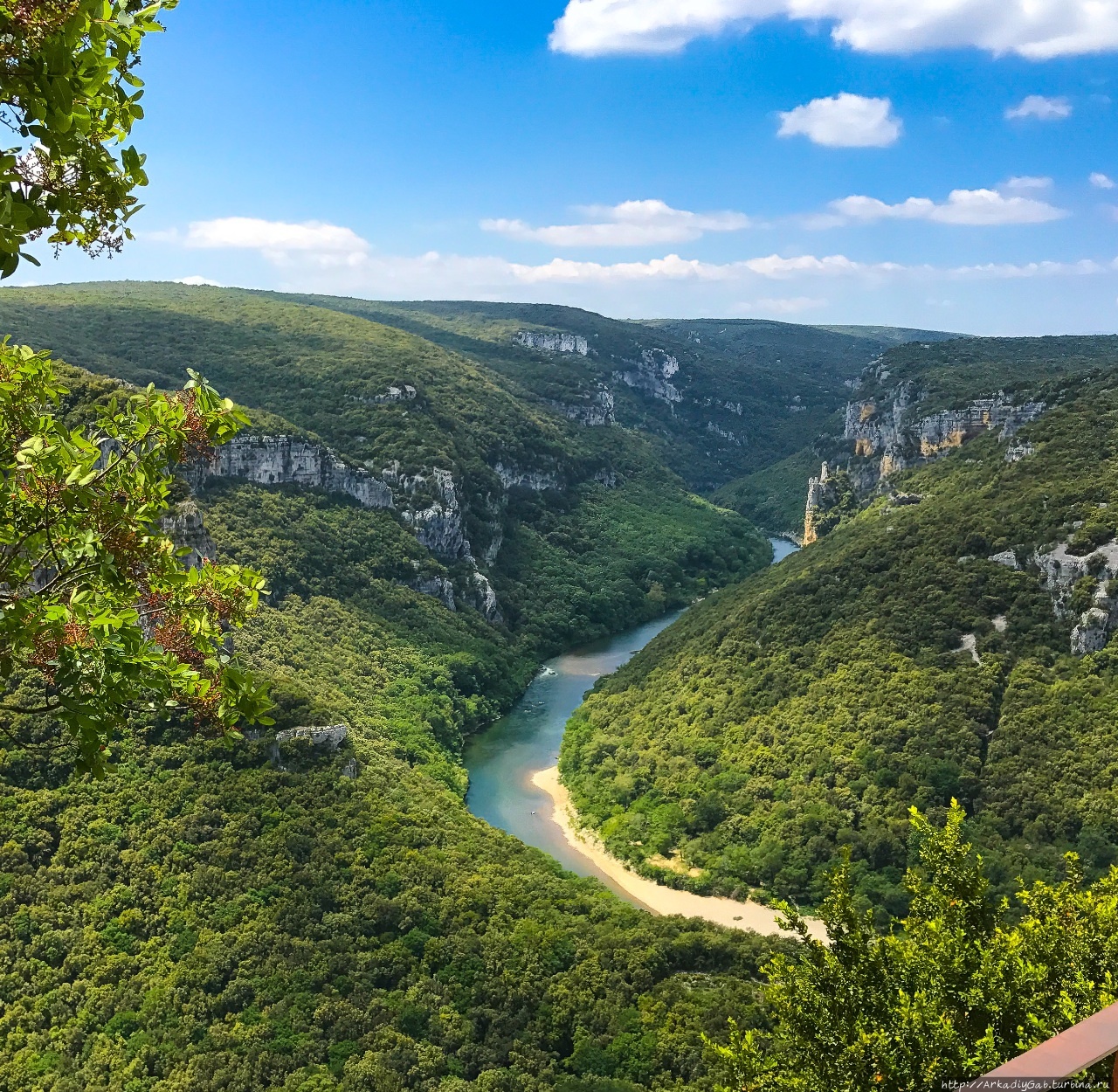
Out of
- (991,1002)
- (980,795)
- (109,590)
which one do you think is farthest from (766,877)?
(109,590)

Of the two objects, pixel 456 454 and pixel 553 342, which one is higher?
pixel 553 342

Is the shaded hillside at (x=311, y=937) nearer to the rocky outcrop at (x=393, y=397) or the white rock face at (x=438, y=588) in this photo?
the white rock face at (x=438, y=588)

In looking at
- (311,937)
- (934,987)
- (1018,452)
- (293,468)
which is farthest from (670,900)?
(293,468)

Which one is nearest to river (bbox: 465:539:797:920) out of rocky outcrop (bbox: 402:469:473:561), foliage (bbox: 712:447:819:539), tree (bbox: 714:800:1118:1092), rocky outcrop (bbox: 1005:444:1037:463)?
rocky outcrop (bbox: 402:469:473:561)

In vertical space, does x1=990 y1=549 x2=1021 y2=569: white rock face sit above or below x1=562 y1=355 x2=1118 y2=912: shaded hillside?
above

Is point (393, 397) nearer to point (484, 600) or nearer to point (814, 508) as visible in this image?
point (484, 600)

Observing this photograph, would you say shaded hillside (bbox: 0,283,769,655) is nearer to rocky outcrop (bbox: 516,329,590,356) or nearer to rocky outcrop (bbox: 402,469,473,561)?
rocky outcrop (bbox: 402,469,473,561)

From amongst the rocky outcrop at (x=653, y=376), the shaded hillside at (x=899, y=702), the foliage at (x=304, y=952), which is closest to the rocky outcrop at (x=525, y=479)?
the shaded hillside at (x=899, y=702)
